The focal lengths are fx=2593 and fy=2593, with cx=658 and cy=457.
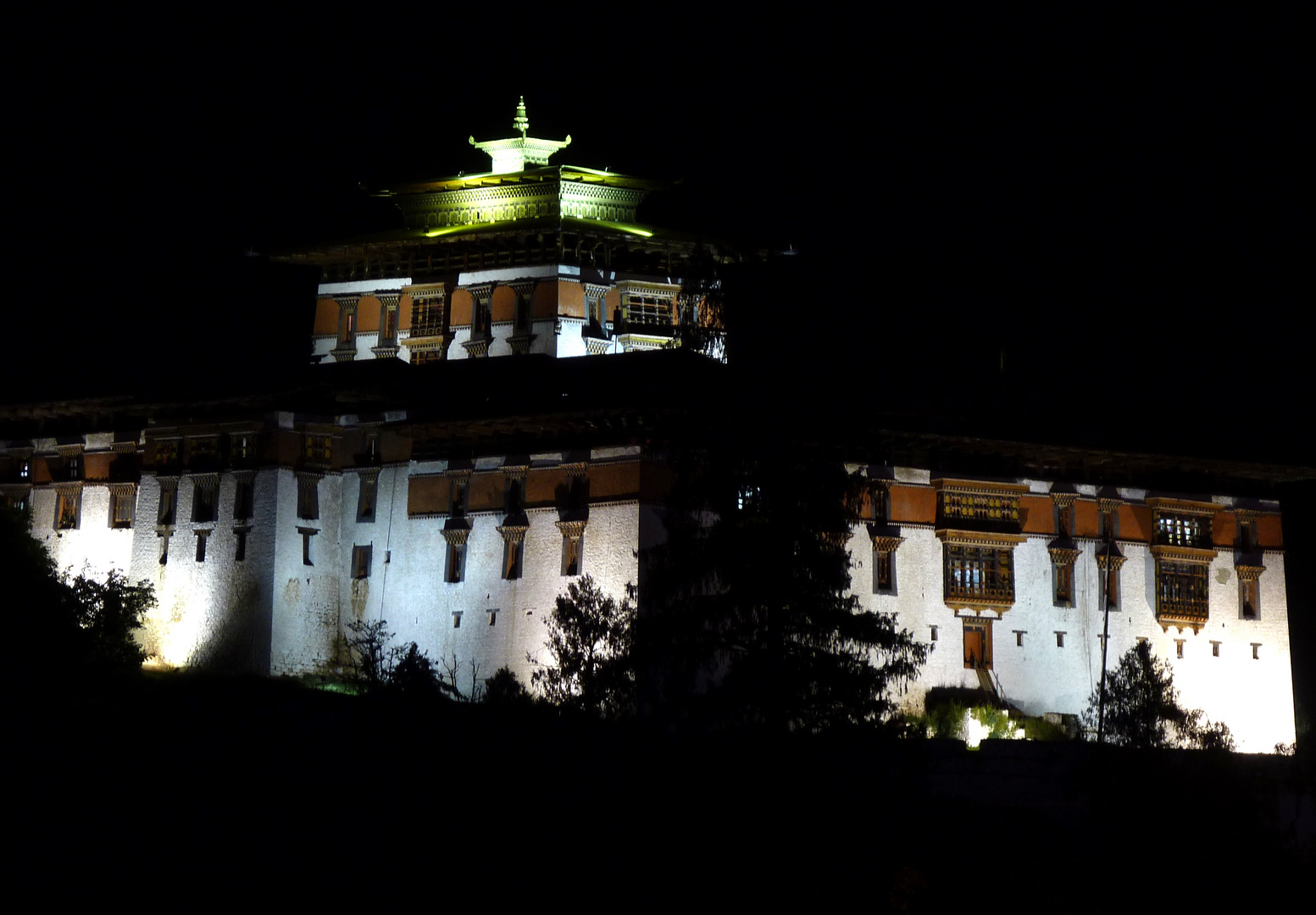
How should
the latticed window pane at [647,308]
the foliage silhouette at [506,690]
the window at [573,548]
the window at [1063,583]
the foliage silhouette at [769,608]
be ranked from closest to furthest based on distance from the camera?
the foliage silhouette at [769,608] → the foliage silhouette at [506,690] → the window at [573,548] → the window at [1063,583] → the latticed window pane at [647,308]

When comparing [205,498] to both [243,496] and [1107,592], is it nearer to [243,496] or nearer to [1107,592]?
[243,496]

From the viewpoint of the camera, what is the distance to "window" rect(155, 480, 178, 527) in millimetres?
60594

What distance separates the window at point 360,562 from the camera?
5981 centimetres

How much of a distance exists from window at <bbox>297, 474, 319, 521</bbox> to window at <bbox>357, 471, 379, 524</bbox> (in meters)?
0.97

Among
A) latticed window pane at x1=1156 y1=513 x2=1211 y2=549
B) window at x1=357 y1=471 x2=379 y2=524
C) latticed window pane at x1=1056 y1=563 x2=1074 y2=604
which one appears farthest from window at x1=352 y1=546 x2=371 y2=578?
latticed window pane at x1=1156 y1=513 x2=1211 y2=549

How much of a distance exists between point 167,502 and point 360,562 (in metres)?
4.91

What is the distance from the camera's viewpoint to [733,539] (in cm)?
4784

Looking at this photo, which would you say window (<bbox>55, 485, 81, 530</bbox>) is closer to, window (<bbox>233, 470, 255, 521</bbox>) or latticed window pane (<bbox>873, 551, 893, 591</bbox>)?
window (<bbox>233, 470, 255, 521</bbox>)

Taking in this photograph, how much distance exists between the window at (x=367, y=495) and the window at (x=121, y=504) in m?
5.92

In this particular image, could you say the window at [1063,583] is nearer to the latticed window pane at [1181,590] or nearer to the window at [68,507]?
the latticed window pane at [1181,590]

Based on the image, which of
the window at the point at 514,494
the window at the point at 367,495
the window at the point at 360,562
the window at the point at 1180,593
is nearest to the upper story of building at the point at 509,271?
the window at the point at 367,495

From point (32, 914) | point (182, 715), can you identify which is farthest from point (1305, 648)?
point (32, 914)

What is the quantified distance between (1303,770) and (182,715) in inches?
919

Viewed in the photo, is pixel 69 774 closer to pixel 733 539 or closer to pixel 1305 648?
pixel 733 539
